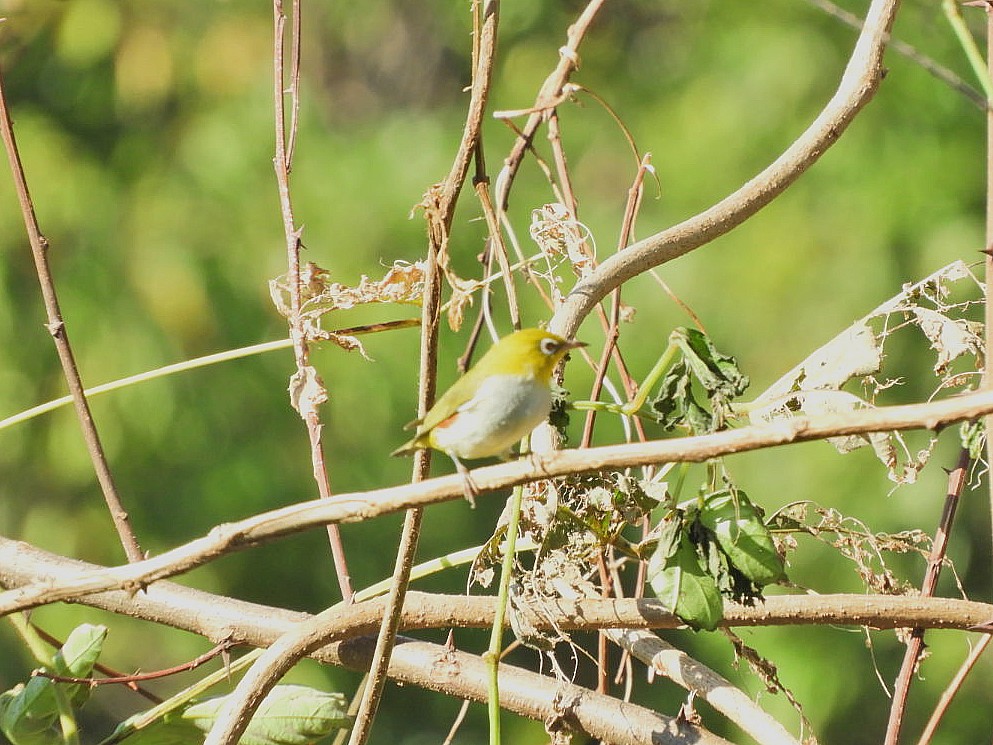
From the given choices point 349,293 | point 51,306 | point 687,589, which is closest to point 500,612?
point 687,589

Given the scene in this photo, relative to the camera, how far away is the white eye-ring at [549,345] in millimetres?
1165

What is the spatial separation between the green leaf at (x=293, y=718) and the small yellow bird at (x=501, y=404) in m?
0.36

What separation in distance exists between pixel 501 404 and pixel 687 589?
27cm

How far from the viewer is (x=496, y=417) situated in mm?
1139

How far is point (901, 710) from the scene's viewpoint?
1309 millimetres

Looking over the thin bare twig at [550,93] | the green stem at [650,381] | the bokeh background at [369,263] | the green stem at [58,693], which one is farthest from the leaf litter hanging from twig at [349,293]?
the bokeh background at [369,263]

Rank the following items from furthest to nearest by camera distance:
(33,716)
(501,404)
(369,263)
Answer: (369,263) < (33,716) < (501,404)

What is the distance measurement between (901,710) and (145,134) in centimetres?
395

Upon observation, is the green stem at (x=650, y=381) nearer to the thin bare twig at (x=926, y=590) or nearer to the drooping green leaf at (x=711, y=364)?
the drooping green leaf at (x=711, y=364)

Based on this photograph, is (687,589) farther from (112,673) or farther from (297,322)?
(112,673)

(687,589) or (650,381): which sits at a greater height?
(650,381)

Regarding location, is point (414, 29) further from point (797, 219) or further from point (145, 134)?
point (797, 219)

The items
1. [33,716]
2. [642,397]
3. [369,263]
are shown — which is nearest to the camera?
[642,397]

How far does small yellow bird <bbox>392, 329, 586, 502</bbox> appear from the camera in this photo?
3.65 feet
